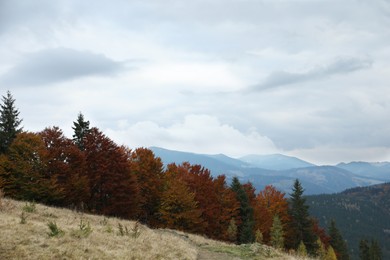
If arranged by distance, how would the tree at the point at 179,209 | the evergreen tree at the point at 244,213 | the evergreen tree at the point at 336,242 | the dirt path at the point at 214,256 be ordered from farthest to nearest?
the evergreen tree at the point at 336,242 < the evergreen tree at the point at 244,213 < the tree at the point at 179,209 < the dirt path at the point at 214,256

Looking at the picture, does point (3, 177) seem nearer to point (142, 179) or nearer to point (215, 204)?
point (142, 179)

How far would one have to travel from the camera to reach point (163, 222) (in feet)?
161

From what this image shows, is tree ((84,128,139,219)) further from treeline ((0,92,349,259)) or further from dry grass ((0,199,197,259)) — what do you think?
dry grass ((0,199,197,259))

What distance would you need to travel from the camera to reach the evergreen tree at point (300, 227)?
209ft

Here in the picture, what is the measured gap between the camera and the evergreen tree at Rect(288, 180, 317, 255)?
209ft

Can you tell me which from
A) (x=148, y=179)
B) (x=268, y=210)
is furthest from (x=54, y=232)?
(x=268, y=210)

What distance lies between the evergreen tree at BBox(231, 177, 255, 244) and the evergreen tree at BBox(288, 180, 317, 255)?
1137 cm

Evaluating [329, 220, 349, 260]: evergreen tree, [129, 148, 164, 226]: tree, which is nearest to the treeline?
[129, 148, 164, 226]: tree

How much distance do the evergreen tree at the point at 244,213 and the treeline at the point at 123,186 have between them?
123mm

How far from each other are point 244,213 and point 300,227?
43.9 feet

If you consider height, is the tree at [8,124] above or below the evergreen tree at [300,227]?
above

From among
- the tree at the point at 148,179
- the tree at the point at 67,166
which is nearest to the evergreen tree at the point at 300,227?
the tree at the point at 148,179

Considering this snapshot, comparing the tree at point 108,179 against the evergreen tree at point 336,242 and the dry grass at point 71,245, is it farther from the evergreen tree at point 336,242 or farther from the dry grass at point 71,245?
the evergreen tree at point 336,242

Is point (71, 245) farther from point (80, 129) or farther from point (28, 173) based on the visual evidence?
point (80, 129)
